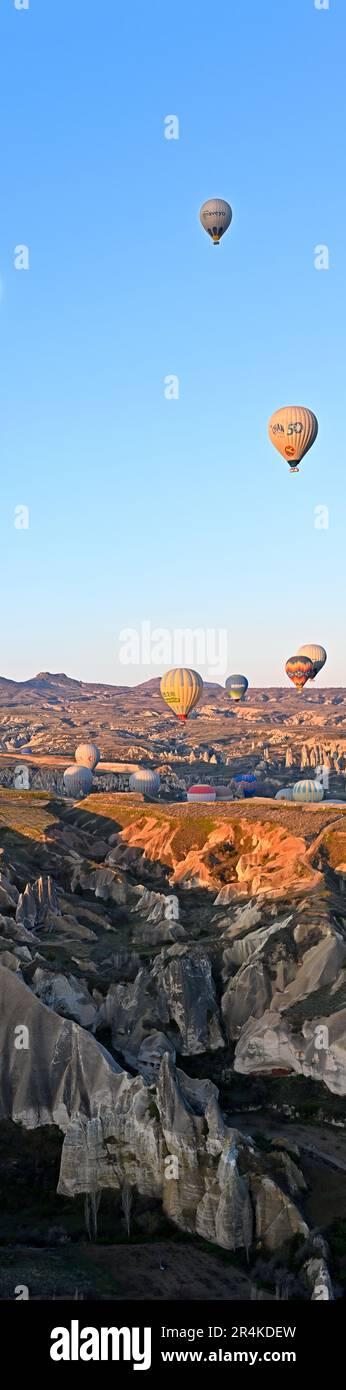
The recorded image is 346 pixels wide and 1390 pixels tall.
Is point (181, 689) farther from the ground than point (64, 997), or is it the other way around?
point (181, 689)

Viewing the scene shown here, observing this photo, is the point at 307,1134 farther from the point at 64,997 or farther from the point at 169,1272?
the point at 64,997

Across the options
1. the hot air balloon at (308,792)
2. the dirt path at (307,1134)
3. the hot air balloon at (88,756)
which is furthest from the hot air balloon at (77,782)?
the dirt path at (307,1134)

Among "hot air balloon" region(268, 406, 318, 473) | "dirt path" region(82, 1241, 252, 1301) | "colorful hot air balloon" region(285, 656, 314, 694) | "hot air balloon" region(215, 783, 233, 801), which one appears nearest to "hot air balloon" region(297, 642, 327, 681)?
"colorful hot air balloon" region(285, 656, 314, 694)

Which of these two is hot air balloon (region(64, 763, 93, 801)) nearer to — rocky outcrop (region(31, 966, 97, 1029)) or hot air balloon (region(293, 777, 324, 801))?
hot air balloon (region(293, 777, 324, 801))

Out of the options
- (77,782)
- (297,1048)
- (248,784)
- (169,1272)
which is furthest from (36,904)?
(248,784)

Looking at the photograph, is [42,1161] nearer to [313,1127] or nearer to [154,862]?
[313,1127]
